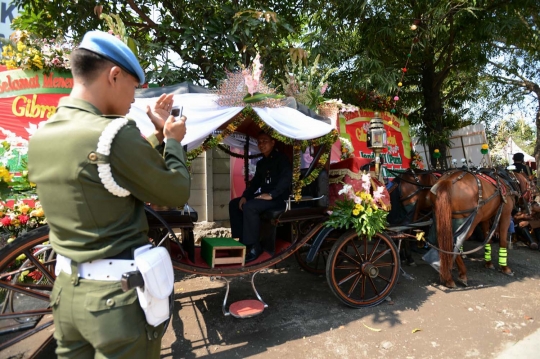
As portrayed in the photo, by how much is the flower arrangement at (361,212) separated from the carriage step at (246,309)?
117 cm

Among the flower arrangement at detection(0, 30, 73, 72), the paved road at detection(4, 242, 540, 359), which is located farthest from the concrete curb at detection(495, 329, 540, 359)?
the flower arrangement at detection(0, 30, 73, 72)

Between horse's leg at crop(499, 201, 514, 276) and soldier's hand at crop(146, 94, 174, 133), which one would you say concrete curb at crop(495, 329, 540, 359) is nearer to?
horse's leg at crop(499, 201, 514, 276)

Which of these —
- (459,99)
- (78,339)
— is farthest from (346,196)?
(459,99)

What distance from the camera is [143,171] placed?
1.29 m

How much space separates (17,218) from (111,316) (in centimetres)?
269

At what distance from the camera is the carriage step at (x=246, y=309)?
3256 millimetres

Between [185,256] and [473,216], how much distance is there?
3.73m

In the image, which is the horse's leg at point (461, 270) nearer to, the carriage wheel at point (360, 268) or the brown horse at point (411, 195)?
the brown horse at point (411, 195)

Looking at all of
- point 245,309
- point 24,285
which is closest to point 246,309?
point 245,309

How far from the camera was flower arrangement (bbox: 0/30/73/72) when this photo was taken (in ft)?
15.3

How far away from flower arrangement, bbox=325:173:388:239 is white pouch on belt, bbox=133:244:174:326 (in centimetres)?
268

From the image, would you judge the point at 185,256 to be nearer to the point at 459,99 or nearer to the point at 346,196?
the point at 346,196

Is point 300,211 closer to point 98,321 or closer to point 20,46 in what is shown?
point 98,321

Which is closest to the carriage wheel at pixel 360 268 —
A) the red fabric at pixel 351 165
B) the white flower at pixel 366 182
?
the white flower at pixel 366 182
